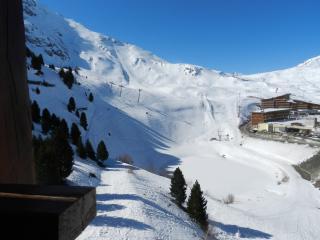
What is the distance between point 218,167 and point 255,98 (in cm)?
7226

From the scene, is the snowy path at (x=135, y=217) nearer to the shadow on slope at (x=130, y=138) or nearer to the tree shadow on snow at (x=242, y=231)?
the tree shadow on snow at (x=242, y=231)

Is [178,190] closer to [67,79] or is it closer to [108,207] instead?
[108,207]

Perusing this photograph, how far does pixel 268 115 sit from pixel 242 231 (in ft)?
209

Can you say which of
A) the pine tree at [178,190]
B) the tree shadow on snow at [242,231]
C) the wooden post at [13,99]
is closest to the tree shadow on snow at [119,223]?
the tree shadow on snow at [242,231]

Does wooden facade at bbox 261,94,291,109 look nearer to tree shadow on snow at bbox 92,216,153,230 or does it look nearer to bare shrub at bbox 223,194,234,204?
bare shrub at bbox 223,194,234,204

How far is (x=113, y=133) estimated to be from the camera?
69625 millimetres

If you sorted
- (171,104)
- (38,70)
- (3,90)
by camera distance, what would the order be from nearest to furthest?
(3,90) → (38,70) → (171,104)

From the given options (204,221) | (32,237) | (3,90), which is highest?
(3,90)

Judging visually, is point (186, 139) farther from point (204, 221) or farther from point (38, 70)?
point (204, 221)

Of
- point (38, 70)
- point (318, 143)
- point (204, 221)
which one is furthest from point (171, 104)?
point (204, 221)

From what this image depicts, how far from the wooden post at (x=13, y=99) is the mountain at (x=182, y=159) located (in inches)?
521

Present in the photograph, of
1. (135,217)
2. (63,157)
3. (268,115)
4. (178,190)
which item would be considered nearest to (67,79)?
(268,115)

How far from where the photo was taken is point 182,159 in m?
63.1

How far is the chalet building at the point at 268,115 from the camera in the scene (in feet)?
270
